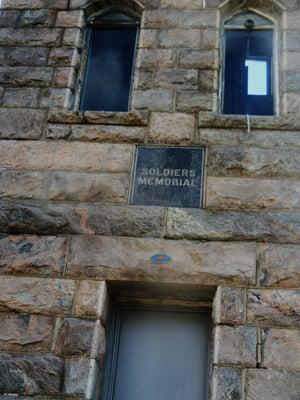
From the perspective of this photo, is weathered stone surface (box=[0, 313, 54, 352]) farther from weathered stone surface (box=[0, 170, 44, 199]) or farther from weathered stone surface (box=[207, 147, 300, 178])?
weathered stone surface (box=[207, 147, 300, 178])

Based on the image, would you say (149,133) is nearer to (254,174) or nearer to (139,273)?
(254,174)

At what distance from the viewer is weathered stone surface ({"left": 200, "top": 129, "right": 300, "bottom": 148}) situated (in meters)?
5.71

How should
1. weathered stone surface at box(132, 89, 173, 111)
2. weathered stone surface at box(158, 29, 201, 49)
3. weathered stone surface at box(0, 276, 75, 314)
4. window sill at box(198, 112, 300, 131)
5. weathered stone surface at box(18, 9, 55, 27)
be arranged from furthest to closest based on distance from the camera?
weathered stone surface at box(18, 9, 55, 27)
weathered stone surface at box(158, 29, 201, 49)
weathered stone surface at box(132, 89, 173, 111)
window sill at box(198, 112, 300, 131)
weathered stone surface at box(0, 276, 75, 314)

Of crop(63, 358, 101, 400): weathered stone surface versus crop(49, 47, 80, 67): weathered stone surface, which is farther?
crop(49, 47, 80, 67): weathered stone surface

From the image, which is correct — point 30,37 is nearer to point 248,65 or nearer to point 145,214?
point 248,65

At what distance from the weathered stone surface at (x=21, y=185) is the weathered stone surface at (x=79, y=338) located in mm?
1322

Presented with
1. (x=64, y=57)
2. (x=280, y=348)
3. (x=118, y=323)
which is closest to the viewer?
(x=280, y=348)

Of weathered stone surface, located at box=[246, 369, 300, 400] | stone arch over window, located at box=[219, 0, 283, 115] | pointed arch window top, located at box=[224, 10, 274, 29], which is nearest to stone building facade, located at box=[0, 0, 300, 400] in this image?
weathered stone surface, located at box=[246, 369, 300, 400]

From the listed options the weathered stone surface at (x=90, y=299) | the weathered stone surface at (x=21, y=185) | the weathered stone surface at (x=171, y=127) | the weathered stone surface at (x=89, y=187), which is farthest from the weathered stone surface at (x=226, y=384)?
the weathered stone surface at (x=21, y=185)

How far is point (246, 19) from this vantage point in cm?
678

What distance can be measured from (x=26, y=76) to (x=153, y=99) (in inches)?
55.4

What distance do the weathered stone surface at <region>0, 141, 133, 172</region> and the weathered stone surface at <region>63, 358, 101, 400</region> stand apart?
1831 millimetres

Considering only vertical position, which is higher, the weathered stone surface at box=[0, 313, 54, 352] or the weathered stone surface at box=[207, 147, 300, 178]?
the weathered stone surface at box=[207, 147, 300, 178]

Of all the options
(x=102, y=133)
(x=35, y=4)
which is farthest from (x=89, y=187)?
(x=35, y=4)
